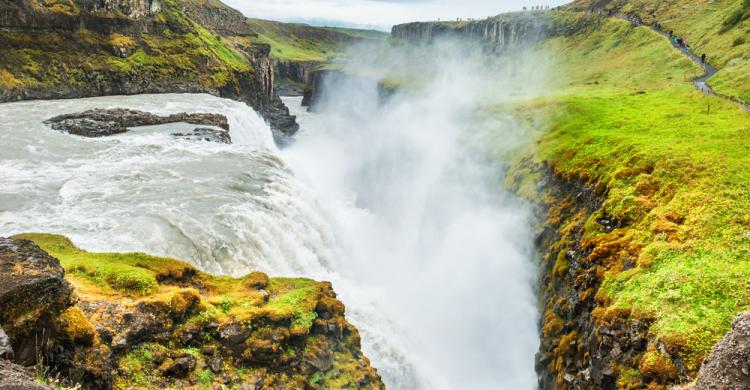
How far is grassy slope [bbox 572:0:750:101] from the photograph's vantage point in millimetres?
44691

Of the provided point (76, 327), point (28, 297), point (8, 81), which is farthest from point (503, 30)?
point (28, 297)

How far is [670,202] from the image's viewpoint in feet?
70.3

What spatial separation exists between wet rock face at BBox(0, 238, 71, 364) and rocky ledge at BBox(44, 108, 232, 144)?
37.1m

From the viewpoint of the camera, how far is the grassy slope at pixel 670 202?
15383mm

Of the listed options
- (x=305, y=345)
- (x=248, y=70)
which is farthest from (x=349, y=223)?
(x=248, y=70)

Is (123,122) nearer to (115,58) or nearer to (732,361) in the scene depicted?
(115,58)

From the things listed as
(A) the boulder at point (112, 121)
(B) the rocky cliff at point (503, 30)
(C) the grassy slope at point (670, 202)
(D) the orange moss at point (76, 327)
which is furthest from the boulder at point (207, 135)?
(B) the rocky cliff at point (503, 30)

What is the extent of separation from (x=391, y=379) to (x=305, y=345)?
8.18m

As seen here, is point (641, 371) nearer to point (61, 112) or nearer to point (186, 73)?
point (61, 112)

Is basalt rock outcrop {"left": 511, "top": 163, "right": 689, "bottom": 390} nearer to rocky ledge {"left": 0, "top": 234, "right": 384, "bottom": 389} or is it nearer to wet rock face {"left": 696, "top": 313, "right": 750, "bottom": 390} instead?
wet rock face {"left": 696, "top": 313, "right": 750, "bottom": 390}

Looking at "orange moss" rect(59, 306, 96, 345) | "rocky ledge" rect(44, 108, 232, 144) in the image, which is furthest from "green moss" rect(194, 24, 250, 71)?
"orange moss" rect(59, 306, 96, 345)

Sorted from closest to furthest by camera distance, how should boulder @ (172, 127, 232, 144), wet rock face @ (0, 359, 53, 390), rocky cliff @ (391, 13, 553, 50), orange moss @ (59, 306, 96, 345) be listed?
wet rock face @ (0, 359, 53, 390)
orange moss @ (59, 306, 96, 345)
boulder @ (172, 127, 232, 144)
rocky cliff @ (391, 13, 553, 50)

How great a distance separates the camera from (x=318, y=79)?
152000 millimetres

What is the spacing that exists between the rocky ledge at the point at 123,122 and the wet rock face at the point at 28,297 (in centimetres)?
3708
